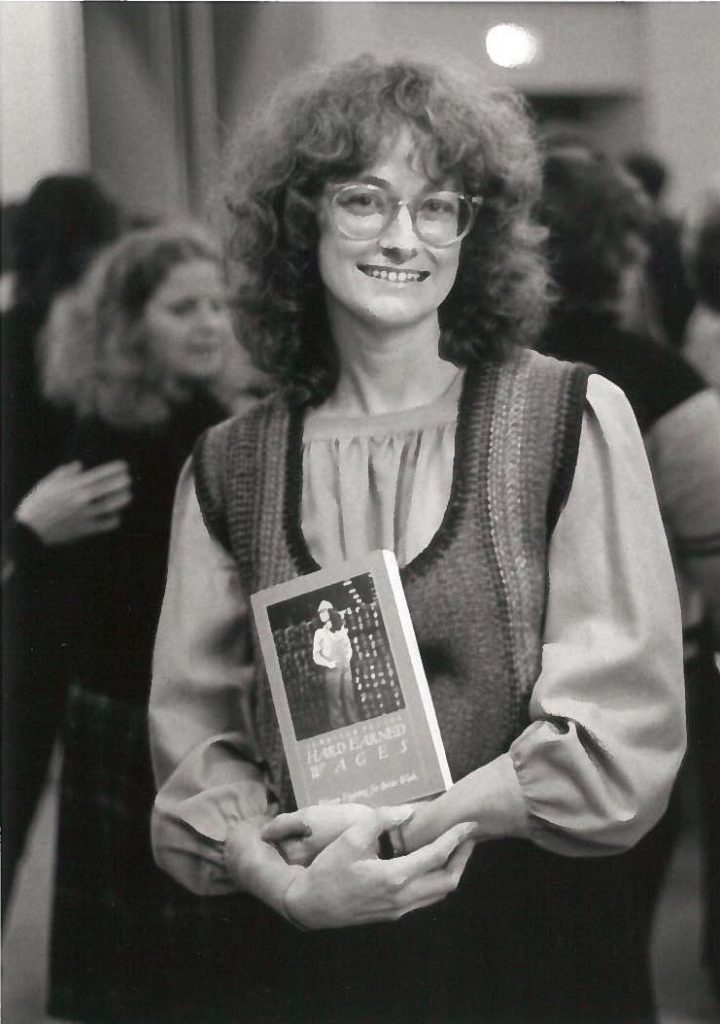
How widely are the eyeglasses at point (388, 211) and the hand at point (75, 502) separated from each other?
40 cm

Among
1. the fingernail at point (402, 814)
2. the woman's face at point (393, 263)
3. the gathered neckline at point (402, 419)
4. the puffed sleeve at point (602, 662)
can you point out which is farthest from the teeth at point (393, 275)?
the fingernail at point (402, 814)

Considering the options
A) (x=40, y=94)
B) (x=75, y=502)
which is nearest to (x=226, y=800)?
(x=75, y=502)

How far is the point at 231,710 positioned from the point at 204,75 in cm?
71

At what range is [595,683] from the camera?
1.37 metres

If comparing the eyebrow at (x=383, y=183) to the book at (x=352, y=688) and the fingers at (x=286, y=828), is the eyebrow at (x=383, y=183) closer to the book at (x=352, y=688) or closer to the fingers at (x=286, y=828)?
the book at (x=352, y=688)

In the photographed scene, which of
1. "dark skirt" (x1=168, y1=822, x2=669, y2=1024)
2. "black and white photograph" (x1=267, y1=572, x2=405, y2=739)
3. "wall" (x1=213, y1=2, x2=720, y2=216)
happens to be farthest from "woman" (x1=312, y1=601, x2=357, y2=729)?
"wall" (x1=213, y1=2, x2=720, y2=216)

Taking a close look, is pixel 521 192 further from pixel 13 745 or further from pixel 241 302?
pixel 13 745

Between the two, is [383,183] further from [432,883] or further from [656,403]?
[432,883]

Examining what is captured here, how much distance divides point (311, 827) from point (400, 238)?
0.61 metres

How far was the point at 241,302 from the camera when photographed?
5.02 ft

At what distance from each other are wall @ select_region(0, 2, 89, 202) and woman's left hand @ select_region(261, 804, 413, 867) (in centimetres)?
78

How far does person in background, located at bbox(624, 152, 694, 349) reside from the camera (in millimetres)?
1503

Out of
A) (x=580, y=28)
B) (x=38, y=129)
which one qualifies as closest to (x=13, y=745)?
(x=38, y=129)

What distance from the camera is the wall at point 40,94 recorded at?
5.28 feet
